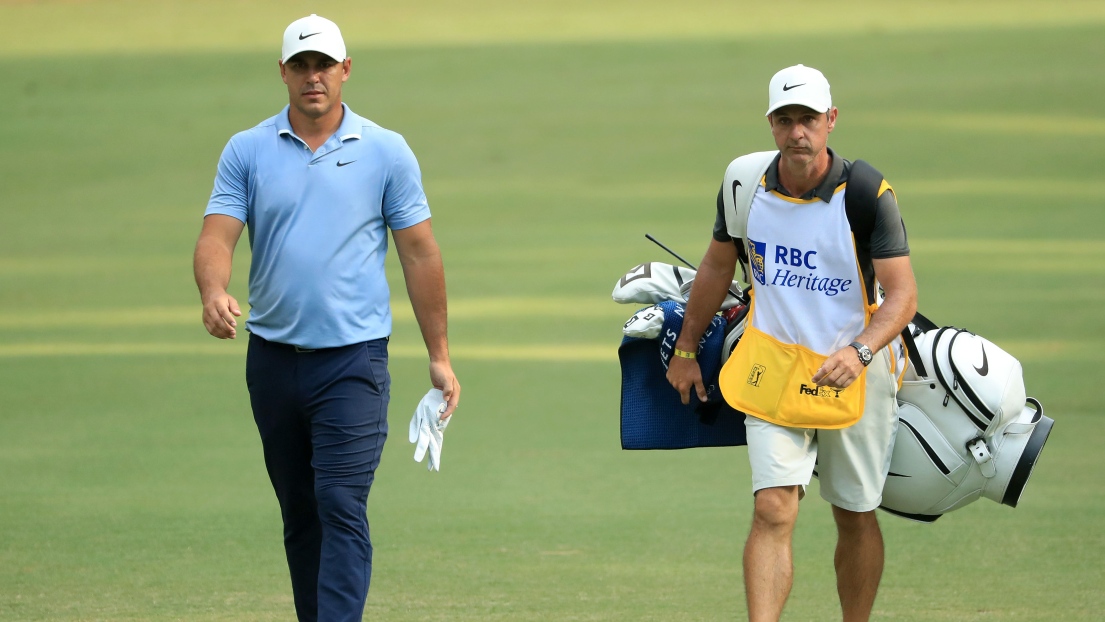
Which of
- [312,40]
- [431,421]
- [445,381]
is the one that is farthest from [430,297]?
[312,40]

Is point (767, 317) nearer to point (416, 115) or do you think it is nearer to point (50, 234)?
point (50, 234)

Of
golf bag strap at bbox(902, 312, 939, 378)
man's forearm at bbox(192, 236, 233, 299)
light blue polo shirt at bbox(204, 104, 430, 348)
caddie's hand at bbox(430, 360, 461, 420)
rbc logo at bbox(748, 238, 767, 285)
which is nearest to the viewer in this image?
man's forearm at bbox(192, 236, 233, 299)

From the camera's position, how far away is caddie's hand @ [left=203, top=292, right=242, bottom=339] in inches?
178

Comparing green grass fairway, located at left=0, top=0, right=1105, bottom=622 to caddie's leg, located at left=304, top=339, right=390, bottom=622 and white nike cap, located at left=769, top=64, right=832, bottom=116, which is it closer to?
caddie's leg, located at left=304, top=339, right=390, bottom=622

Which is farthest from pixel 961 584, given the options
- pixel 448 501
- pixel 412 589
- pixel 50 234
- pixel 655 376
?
pixel 50 234

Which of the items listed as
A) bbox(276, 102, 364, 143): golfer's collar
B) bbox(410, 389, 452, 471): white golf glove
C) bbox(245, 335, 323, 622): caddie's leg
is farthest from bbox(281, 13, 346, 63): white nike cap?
bbox(410, 389, 452, 471): white golf glove

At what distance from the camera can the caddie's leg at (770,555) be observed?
4.79 m

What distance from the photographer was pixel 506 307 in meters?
13.3

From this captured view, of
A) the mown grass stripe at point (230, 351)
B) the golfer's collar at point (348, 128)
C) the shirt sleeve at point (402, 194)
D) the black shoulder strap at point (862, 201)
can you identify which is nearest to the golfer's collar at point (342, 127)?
the golfer's collar at point (348, 128)

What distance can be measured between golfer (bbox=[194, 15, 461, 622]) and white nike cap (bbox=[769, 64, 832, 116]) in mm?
1059

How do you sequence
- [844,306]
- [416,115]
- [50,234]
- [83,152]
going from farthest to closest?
[416,115] → [83,152] → [50,234] → [844,306]

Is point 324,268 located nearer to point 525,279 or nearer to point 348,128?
point 348,128

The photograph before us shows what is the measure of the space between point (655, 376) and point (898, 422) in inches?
30.4

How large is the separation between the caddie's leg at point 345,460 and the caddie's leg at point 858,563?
56.6 inches
